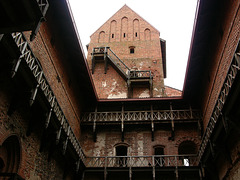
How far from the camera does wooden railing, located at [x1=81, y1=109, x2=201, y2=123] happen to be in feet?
53.6

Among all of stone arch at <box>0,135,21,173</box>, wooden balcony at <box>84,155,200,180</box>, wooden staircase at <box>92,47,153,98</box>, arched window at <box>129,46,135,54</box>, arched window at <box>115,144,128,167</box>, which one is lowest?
stone arch at <box>0,135,21,173</box>

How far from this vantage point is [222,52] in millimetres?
11625

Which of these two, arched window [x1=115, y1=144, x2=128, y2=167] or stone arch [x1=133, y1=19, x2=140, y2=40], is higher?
stone arch [x1=133, y1=19, x2=140, y2=40]

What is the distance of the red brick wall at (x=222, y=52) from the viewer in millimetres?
9978

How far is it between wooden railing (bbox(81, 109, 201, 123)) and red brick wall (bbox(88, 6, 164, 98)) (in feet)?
12.0

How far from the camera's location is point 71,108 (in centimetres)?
1543

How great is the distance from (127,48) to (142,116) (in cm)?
1090

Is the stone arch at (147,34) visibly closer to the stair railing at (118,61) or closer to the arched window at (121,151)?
the stair railing at (118,61)

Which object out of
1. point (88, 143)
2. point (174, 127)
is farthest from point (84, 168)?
point (174, 127)

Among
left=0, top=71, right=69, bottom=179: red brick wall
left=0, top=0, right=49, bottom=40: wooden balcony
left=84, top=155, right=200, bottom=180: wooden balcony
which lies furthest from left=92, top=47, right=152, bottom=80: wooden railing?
left=0, top=0, right=49, bottom=40: wooden balcony

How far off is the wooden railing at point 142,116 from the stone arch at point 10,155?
769 centimetres

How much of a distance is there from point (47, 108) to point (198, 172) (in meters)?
9.37

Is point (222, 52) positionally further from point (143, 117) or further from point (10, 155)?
point (10, 155)

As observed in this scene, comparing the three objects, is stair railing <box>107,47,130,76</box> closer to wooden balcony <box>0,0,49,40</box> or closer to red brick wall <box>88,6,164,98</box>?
red brick wall <box>88,6,164,98</box>
